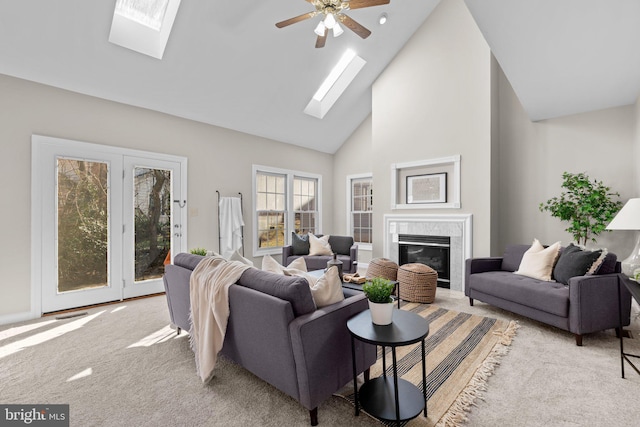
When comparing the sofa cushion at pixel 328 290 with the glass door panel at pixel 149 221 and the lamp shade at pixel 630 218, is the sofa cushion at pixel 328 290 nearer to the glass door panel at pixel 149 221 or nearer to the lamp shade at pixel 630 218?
the lamp shade at pixel 630 218

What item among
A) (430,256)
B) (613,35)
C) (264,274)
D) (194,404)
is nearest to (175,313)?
(194,404)

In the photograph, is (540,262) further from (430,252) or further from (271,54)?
(271,54)

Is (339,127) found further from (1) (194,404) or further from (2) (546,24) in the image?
(1) (194,404)

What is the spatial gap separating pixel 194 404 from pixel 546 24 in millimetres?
3925

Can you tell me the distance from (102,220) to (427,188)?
486 cm

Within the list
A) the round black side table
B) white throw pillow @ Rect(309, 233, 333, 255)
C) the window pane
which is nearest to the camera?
the round black side table

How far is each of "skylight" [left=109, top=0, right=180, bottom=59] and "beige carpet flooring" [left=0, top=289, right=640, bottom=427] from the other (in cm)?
325

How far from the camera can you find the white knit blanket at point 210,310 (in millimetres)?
2072

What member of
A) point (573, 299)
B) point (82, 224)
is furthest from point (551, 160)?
point (82, 224)

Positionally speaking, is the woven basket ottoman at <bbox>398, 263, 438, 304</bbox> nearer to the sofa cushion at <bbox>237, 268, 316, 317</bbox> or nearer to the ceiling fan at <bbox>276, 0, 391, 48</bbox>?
the sofa cushion at <bbox>237, 268, 316, 317</bbox>

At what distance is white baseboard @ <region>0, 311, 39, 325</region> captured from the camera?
3.21 metres

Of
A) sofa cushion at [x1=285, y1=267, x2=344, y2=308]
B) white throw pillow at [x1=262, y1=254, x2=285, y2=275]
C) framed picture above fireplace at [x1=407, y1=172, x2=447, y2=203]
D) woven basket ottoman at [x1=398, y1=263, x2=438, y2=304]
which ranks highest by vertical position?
framed picture above fireplace at [x1=407, y1=172, x2=447, y2=203]

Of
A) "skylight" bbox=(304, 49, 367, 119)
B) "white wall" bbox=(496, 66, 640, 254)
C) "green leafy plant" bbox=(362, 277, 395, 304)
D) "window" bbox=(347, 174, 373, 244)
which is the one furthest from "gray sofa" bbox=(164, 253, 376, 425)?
"window" bbox=(347, 174, 373, 244)

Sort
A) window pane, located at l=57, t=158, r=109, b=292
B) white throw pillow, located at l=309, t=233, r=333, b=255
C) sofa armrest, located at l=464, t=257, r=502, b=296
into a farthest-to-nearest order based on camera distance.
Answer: white throw pillow, located at l=309, t=233, r=333, b=255 → sofa armrest, located at l=464, t=257, r=502, b=296 → window pane, located at l=57, t=158, r=109, b=292
